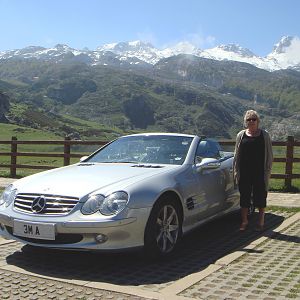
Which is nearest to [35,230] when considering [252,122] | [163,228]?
[163,228]

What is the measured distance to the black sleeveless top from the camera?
737 cm

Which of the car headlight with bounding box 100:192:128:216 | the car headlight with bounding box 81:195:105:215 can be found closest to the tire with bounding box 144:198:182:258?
the car headlight with bounding box 100:192:128:216

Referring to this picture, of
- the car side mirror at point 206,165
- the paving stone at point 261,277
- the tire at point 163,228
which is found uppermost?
the car side mirror at point 206,165

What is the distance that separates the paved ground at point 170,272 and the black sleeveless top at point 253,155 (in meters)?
0.98

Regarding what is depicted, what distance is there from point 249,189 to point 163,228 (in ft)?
7.22

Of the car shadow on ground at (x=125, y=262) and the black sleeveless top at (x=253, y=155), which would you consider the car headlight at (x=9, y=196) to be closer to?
the car shadow on ground at (x=125, y=262)

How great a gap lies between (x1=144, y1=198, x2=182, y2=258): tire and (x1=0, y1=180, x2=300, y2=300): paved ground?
15 centimetres

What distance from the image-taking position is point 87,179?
580 cm

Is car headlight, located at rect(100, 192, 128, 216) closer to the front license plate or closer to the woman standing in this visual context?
the front license plate

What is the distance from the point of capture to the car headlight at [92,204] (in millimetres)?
5273

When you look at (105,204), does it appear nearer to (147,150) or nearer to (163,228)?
(163,228)

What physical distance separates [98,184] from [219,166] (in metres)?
2.21

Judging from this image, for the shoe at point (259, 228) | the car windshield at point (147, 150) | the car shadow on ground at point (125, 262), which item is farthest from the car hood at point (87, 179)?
the shoe at point (259, 228)

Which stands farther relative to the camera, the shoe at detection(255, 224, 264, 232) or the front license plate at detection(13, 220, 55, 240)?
the shoe at detection(255, 224, 264, 232)
